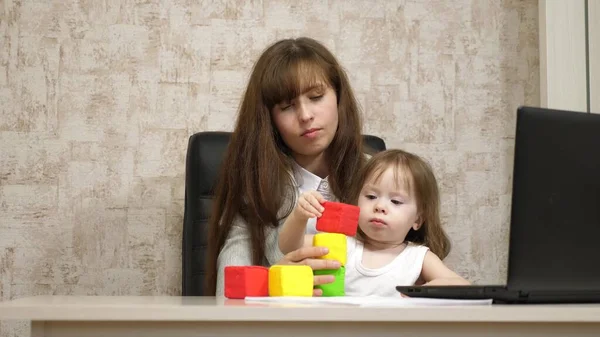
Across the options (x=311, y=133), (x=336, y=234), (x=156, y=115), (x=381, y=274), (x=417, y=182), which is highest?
(x=156, y=115)

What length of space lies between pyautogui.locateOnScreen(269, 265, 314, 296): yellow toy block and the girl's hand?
0.18 metres

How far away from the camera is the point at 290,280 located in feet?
4.26

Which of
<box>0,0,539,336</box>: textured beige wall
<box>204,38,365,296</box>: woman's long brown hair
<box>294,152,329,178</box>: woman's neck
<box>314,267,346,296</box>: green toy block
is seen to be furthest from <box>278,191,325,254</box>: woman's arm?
<box>0,0,539,336</box>: textured beige wall

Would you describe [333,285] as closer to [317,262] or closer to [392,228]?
[317,262]

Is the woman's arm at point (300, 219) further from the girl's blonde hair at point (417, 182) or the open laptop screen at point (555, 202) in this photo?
the open laptop screen at point (555, 202)

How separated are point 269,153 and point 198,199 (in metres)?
0.28

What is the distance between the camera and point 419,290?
1.17 m

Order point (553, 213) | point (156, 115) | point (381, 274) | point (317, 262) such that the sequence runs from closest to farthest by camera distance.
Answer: point (553, 213)
point (317, 262)
point (381, 274)
point (156, 115)

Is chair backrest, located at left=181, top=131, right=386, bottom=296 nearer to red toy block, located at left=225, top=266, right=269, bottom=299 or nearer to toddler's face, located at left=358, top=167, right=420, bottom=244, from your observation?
toddler's face, located at left=358, top=167, right=420, bottom=244

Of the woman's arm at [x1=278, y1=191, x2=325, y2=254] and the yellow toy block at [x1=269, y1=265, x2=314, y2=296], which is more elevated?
the woman's arm at [x1=278, y1=191, x2=325, y2=254]

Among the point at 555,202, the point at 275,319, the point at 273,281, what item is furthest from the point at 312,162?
the point at 275,319

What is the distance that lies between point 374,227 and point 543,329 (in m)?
0.85

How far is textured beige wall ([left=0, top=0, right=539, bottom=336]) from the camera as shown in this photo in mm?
2549

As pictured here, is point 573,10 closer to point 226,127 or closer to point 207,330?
point 226,127
